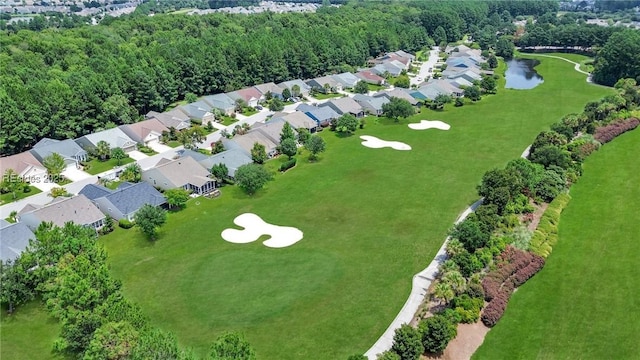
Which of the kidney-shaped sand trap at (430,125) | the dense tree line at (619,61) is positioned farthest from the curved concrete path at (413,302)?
the dense tree line at (619,61)

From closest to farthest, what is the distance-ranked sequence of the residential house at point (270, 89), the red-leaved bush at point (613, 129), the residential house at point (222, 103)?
the red-leaved bush at point (613, 129) < the residential house at point (222, 103) < the residential house at point (270, 89)

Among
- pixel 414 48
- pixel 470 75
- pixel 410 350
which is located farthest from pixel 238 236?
pixel 414 48

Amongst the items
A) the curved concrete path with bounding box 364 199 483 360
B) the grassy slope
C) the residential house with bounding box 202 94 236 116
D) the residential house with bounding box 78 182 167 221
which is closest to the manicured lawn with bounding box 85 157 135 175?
the residential house with bounding box 78 182 167 221

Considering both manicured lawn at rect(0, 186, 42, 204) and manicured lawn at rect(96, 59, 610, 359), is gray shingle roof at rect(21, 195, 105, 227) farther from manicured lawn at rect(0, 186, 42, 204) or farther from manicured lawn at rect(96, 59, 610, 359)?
manicured lawn at rect(0, 186, 42, 204)

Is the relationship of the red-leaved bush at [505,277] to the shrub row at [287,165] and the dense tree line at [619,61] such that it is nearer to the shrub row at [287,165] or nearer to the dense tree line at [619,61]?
the shrub row at [287,165]

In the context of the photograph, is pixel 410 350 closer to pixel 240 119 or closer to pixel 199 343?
pixel 199 343

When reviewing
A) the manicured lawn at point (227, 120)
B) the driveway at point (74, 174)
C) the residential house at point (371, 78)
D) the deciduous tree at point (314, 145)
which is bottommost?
the manicured lawn at point (227, 120)

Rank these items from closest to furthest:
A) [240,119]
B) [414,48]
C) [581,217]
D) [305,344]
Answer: [305,344] < [581,217] < [240,119] < [414,48]
